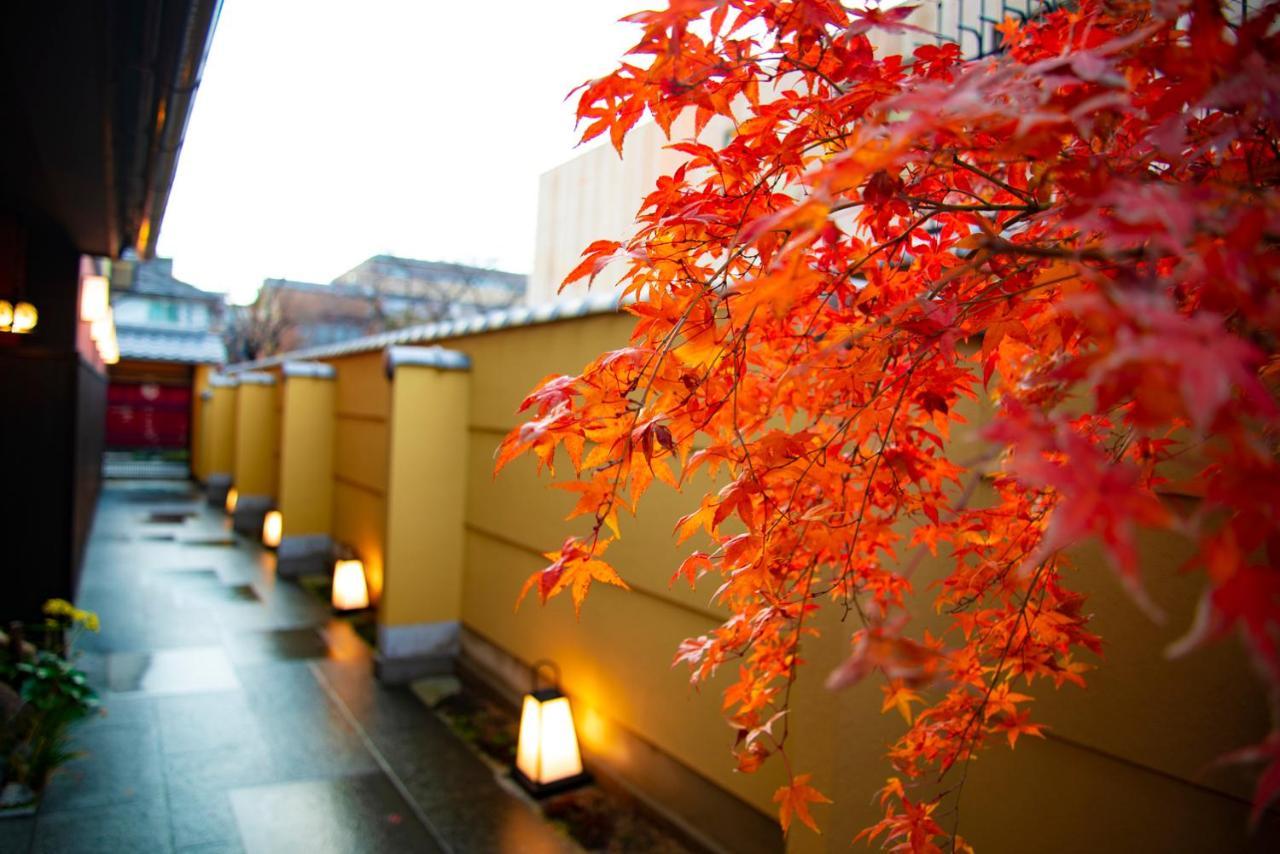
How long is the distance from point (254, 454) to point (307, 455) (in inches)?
138

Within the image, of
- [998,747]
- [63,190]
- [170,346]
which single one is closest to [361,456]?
[63,190]

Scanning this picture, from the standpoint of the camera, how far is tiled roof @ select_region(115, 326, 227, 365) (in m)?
21.2

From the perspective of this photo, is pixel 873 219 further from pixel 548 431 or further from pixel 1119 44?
pixel 548 431

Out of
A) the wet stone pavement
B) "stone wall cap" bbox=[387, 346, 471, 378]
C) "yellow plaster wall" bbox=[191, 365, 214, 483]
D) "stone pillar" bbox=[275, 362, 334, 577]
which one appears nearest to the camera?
the wet stone pavement

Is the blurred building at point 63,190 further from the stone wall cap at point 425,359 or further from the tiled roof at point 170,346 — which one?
the tiled roof at point 170,346

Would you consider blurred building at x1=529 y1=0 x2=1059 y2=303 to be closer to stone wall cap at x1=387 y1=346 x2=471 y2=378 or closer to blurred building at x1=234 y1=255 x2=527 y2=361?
stone wall cap at x1=387 y1=346 x2=471 y2=378

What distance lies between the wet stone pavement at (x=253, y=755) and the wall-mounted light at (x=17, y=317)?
8.81 ft

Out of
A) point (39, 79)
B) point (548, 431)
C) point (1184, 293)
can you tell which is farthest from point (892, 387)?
point (39, 79)

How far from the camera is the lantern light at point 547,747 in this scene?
4.39 meters

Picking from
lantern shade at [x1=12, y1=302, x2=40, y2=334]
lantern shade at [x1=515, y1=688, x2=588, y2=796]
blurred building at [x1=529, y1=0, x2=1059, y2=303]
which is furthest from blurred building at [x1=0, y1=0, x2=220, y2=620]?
lantern shade at [x1=515, y1=688, x2=588, y2=796]

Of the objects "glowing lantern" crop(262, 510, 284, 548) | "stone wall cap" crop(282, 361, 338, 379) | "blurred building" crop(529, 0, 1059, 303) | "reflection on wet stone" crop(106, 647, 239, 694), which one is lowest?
"reflection on wet stone" crop(106, 647, 239, 694)

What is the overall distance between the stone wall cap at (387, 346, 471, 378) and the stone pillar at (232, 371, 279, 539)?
24.4 feet

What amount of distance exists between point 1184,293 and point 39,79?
4.44 metres

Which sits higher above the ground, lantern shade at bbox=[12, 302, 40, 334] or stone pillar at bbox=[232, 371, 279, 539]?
lantern shade at bbox=[12, 302, 40, 334]
